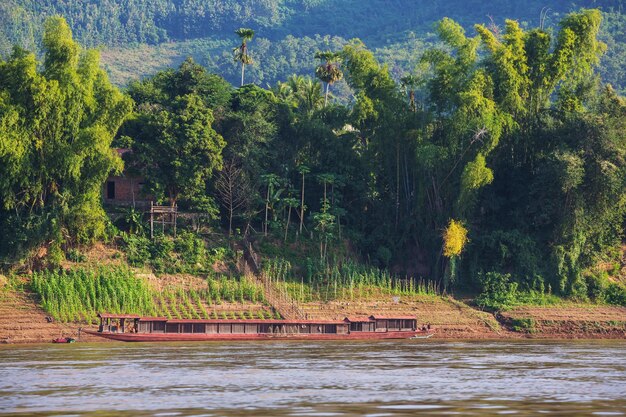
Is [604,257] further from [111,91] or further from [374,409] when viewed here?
[374,409]

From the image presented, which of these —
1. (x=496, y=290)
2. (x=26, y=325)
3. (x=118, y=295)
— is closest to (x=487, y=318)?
(x=496, y=290)

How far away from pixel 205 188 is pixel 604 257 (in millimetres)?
24907

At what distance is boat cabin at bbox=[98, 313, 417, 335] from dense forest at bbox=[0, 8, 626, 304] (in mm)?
7504

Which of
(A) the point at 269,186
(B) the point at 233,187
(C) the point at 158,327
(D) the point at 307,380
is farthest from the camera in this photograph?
(A) the point at 269,186

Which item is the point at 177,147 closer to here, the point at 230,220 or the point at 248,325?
the point at 230,220

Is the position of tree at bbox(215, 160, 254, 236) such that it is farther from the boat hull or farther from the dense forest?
the boat hull

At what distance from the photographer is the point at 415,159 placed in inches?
2810

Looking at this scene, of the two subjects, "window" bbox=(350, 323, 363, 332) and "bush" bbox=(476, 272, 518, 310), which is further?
"bush" bbox=(476, 272, 518, 310)

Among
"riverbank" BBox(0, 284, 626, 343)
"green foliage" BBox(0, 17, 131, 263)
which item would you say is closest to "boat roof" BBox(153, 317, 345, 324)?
"riverbank" BBox(0, 284, 626, 343)

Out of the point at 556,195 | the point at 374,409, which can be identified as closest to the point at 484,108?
the point at 556,195

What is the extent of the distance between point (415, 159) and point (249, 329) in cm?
1691

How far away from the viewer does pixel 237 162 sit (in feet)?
236

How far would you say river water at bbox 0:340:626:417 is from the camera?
32125 millimetres

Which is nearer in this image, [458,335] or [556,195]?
[458,335]
